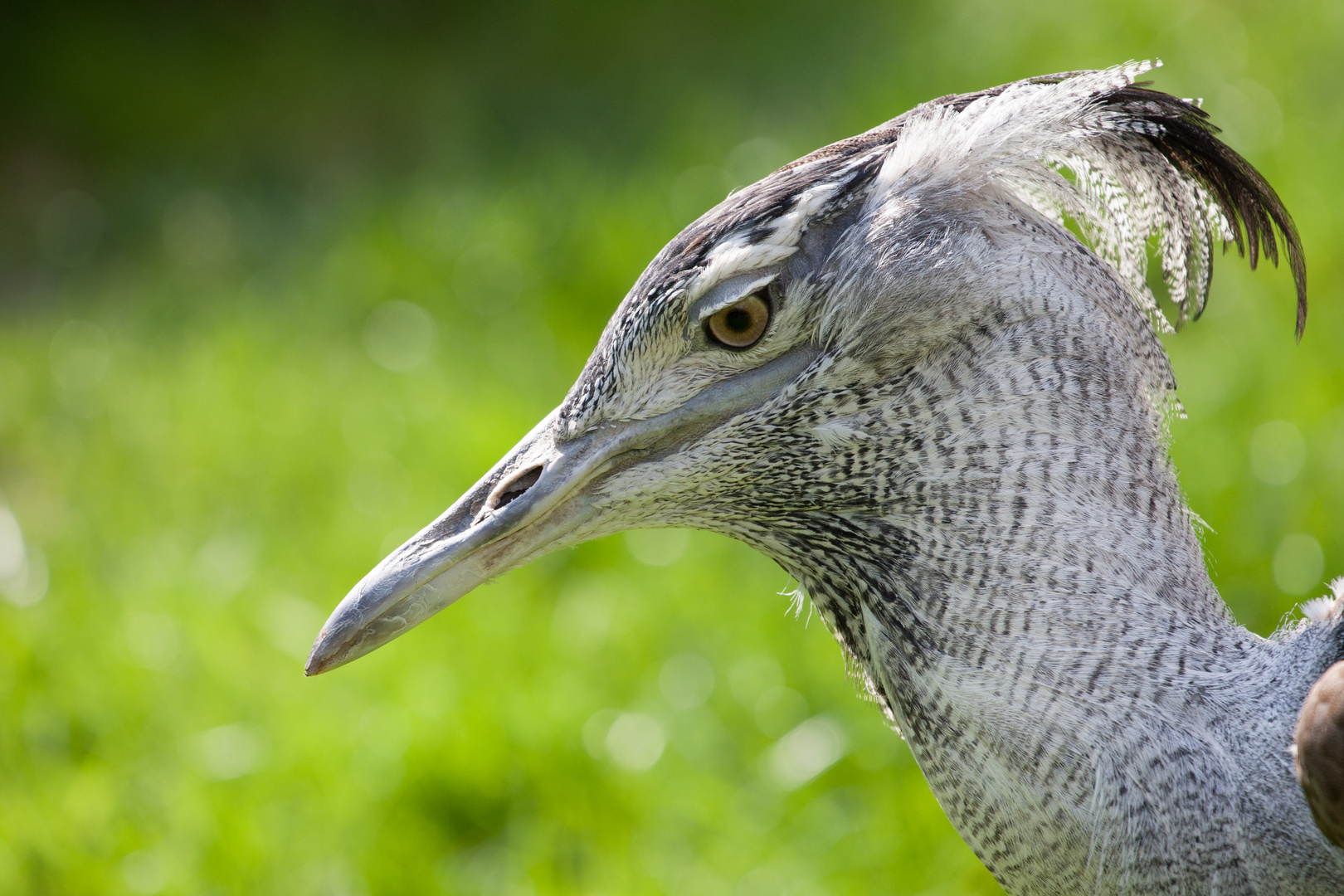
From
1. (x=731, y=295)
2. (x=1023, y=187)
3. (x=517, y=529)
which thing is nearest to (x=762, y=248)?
(x=731, y=295)

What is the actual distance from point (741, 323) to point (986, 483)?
1.39 feet

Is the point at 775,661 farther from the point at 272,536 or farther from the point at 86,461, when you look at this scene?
the point at 86,461

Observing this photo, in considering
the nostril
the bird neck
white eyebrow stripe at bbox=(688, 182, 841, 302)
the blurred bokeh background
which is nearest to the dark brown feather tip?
the bird neck

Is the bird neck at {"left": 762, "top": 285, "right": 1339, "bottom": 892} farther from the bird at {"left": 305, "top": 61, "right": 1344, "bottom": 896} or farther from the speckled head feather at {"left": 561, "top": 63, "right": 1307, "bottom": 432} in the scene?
the speckled head feather at {"left": 561, "top": 63, "right": 1307, "bottom": 432}

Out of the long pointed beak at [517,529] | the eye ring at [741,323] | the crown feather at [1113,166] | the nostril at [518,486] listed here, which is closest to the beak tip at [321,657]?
the long pointed beak at [517,529]

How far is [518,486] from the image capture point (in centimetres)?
198

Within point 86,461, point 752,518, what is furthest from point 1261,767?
point 86,461

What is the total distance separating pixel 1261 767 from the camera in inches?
65.8

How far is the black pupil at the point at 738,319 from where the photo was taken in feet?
6.12

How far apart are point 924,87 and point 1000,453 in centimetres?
464

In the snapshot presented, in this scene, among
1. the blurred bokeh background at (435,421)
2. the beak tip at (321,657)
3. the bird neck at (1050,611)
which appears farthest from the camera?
the blurred bokeh background at (435,421)

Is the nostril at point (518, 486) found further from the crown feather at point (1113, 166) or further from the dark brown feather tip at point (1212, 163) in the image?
the dark brown feather tip at point (1212, 163)

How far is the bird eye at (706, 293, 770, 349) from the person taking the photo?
186 centimetres

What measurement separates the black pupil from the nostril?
0.37m
